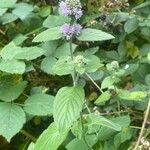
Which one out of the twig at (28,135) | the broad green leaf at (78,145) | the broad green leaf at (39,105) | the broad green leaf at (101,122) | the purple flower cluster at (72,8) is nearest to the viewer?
the purple flower cluster at (72,8)

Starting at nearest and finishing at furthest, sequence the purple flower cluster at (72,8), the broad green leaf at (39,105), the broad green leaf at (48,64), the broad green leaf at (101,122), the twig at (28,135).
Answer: the purple flower cluster at (72,8) → the broad green leaf at (101,122) → the broad green leaf at (39,105) → the broad green leaf at (48,64) → the twig at (28,135)

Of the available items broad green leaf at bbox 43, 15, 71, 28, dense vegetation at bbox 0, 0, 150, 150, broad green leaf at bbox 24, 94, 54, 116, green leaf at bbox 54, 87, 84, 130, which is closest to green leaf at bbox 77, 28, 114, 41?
dense vegetation at bbox 0, 0, 150, 150

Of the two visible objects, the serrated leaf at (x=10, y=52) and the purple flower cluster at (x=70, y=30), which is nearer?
the purple flower cluster at (x=70, y=30)

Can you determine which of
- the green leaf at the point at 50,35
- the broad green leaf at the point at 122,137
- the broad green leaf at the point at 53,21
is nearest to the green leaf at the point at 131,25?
the broad green leaf at the point at 53,21

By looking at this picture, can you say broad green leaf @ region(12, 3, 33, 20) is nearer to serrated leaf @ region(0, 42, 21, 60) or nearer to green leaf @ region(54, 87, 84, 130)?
serrated leaf @ region(0, 42, 21, 60)

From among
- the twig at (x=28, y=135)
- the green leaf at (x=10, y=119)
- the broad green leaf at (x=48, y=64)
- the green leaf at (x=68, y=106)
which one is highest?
the green leaf at (x=68, y=106)

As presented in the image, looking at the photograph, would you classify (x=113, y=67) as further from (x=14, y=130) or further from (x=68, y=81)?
(x=68, y=81)

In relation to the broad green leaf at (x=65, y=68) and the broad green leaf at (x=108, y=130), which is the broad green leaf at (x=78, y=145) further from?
the broad green leaf at (x=65, y=68)

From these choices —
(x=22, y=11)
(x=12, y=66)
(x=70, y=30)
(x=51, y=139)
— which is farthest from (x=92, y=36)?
(x=22, y=11)
